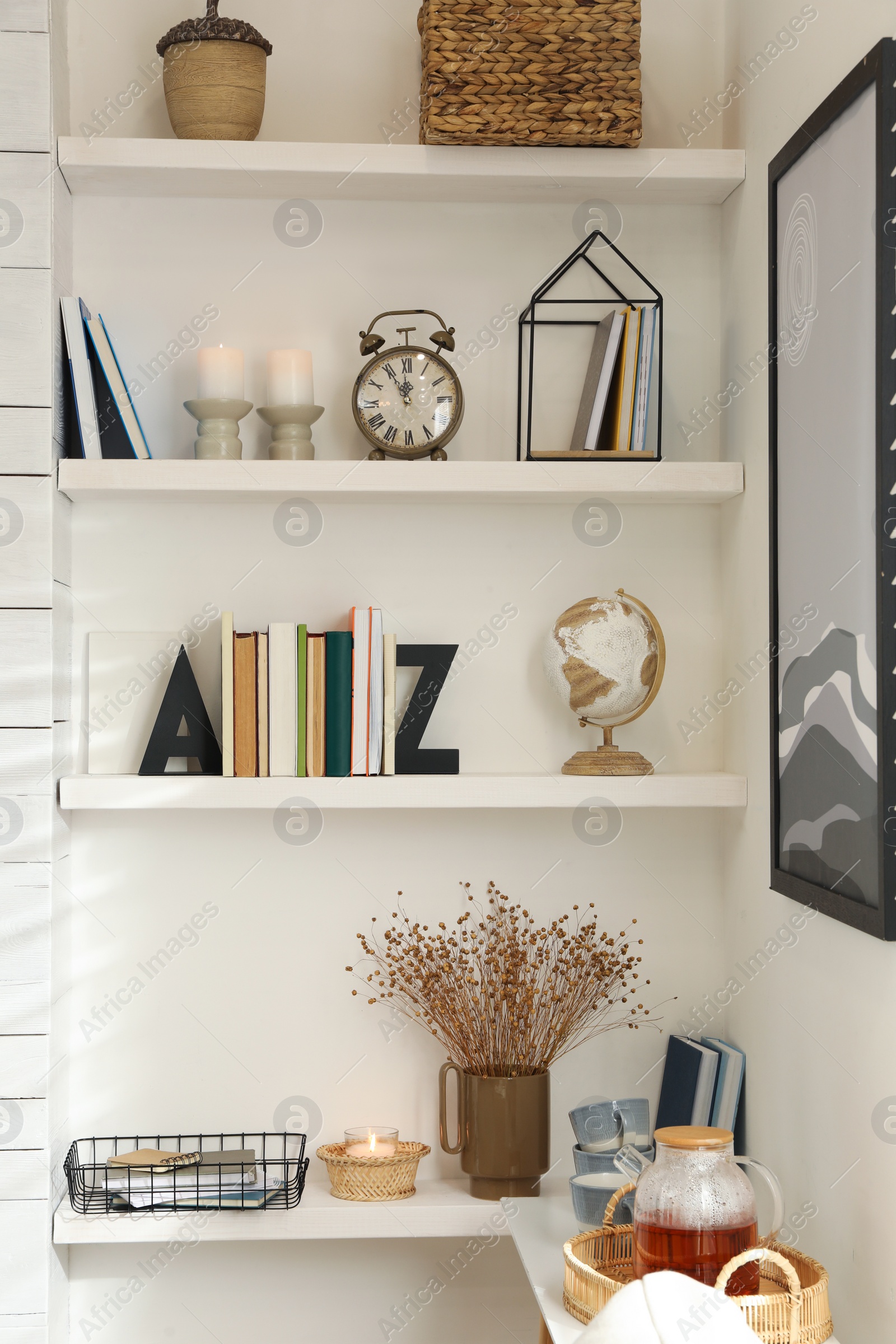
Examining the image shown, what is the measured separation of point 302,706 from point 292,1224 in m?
0.78

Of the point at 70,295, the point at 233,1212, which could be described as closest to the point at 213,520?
the point at 70,295

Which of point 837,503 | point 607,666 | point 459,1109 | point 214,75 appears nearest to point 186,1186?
point 459,1109

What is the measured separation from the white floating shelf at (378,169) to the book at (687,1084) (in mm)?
1391

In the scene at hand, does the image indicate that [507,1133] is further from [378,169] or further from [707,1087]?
[378,169]

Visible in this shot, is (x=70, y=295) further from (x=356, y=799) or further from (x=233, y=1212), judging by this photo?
(x=233, y=1212)

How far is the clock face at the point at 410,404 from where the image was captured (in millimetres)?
1857

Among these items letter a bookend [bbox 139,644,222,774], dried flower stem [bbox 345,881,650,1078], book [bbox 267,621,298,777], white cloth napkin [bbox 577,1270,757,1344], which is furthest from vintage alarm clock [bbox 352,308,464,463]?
white cloth napkin [bbox 577,1270,757,1344]

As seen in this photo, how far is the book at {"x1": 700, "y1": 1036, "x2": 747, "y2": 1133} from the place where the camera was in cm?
179

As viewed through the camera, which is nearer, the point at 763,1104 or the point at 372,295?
the point at 763,1104

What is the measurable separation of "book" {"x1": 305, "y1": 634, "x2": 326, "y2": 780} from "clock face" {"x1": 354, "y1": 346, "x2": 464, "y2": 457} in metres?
0.35

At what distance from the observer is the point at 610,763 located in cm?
182

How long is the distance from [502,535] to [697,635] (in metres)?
0.37

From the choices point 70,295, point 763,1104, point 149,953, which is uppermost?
point 70,295

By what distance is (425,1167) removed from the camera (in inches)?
75.7
